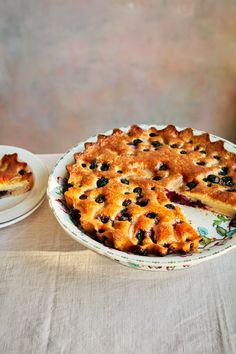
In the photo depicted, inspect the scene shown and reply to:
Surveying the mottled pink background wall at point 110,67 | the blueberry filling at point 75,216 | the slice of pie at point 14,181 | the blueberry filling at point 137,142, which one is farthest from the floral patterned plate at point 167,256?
the mottled pink background wall at point 110,67

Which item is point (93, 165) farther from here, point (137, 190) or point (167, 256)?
point (167, 256)

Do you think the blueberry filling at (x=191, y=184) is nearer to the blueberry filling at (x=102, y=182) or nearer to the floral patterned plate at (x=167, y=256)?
the floral patterned plate at (x=167, y=256)

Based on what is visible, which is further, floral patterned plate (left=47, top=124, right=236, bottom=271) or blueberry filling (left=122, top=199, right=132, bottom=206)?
blueberry filling (left=122, top=199, right=132, bottom=206)

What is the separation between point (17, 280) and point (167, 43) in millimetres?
1756

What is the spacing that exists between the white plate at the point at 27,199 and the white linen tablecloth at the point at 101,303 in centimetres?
6

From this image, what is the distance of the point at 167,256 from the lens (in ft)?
3.27

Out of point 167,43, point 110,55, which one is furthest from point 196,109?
point 110,55

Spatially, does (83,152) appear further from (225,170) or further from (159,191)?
(225,170)

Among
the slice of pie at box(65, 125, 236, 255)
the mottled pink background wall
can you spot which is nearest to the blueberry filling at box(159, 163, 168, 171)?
the slice of pie at box(65, 125, 236, 255)

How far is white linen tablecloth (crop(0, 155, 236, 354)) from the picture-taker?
93 centimetres

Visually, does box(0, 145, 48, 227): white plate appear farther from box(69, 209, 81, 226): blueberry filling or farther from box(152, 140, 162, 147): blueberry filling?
box(152, 140, 162, 147): blueberry filling

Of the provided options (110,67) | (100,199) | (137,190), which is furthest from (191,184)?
(110,67)

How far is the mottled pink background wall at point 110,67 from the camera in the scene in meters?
2.29

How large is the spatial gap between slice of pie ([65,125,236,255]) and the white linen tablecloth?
11 cm
